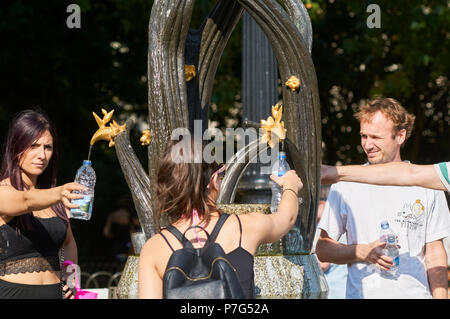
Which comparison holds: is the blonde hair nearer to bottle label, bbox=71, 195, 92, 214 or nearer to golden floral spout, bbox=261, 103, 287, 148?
golden floral spout, bbox=261, 103, 287, 148

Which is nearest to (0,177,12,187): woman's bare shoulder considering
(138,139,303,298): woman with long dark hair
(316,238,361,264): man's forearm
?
(138,139,303,298): woman with long dark hair

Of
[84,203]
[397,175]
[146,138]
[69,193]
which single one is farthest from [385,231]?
[69,193]

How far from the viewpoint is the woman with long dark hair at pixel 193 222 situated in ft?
9.36

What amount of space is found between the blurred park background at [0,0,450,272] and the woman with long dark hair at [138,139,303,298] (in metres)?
7.70

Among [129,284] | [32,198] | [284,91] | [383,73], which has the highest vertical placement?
[383,73]

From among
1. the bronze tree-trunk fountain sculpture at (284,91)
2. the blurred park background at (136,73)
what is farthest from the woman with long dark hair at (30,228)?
the blurred park background at (136,73)

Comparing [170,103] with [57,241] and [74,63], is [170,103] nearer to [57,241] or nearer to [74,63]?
[57,241]

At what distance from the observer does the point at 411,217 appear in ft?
13.2

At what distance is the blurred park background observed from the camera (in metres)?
11.8

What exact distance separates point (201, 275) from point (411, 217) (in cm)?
169

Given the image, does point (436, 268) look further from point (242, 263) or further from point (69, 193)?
point (69, 193)

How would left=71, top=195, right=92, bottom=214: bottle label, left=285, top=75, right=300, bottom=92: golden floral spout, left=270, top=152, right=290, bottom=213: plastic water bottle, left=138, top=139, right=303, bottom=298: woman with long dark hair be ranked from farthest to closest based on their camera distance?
left=285, top=75, right=300, bottom=92: golden floral spout
left=270, top=152, right=290, bottom=213: plastic water bottle
left=71, top=195, right=92, bottom=214: bottle label
left=138, top=139, right=303, bottom=298: woman with long dark hair

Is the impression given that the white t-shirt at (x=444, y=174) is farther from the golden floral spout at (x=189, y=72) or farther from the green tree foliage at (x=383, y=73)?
the green tree foliage at (x=383, y=73)

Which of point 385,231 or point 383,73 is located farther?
point 383,73
